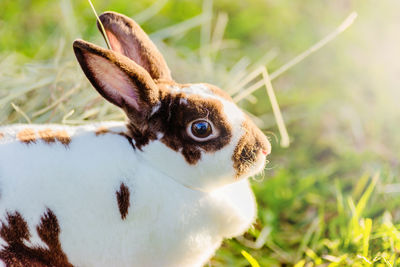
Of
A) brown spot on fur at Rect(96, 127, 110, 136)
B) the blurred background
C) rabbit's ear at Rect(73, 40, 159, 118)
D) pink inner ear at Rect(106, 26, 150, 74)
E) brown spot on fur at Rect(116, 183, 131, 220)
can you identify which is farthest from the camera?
the blurred background

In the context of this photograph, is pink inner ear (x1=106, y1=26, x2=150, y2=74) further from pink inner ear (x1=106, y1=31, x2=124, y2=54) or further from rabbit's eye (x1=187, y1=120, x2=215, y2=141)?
rabbit's eye (x1=187, y1=120, x2=215, y2=141)

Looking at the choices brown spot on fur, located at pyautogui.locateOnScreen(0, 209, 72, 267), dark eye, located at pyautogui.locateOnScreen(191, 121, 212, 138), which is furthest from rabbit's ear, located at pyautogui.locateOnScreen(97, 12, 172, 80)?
brown spot on fur, located at pyautogui.locateOnScreen(0, 209, 72, 267)

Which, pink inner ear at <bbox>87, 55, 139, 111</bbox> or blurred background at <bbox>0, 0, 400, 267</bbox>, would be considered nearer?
pink inner ear at <bbox>87, 55, 139, 111</bbox>

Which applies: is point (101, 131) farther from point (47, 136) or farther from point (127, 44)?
point (127, 44)

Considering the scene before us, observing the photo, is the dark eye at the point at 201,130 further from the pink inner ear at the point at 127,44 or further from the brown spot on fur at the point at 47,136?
the brown spot on fur at the point at 47,136

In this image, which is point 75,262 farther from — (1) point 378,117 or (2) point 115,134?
(1) point 378,117

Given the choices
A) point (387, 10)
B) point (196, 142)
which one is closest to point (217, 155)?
point (196, 142)

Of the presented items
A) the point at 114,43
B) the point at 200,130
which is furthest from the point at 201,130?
the point at 114,43

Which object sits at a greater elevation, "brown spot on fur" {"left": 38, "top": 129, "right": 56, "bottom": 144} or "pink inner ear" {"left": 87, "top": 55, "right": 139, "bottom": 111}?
"pink inner ear" {"left": 87, "top": 55, "right": 139, "bottom": 111}
